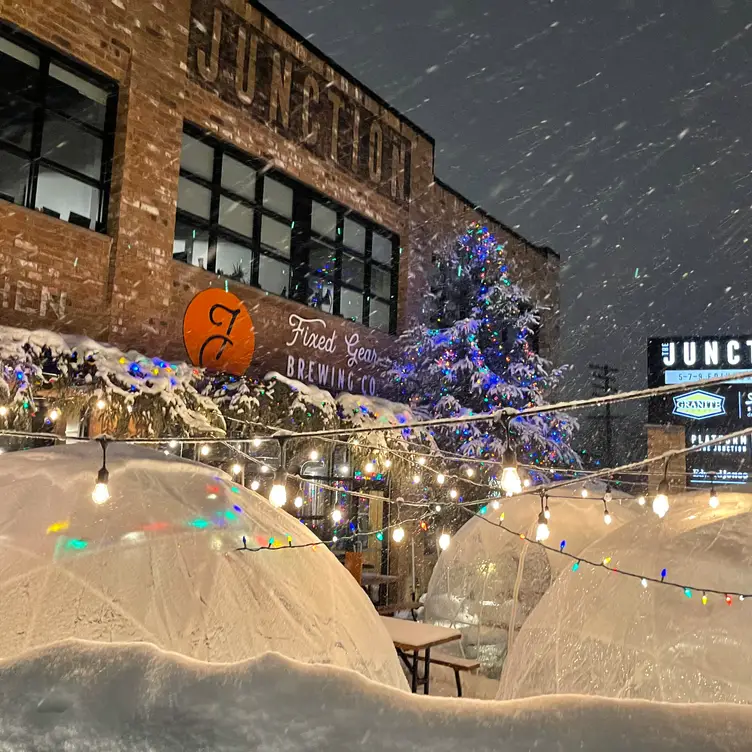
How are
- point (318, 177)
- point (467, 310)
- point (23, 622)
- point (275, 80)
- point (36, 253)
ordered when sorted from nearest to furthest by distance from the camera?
1. point (23, 622)
2. point (36, 253)
3. point (275, 80)
4. point (318, 177)
5. point (467, 310)

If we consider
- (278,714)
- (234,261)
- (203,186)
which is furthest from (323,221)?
(278,714)

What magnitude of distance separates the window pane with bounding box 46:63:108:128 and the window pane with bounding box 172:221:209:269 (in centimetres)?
186

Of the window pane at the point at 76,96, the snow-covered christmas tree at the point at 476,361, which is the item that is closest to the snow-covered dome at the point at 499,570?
the snow-covered christmas tree at the point at 476,361

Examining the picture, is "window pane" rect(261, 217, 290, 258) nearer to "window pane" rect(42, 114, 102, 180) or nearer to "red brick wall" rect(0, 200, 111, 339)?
"window pane" rect(42, 114, 102, 180)

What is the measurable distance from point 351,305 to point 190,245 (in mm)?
4028

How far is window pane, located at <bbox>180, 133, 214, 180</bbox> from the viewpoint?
36.3 feet

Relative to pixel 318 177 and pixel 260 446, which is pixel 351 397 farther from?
pixel 318 177

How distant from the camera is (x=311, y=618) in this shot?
5.28m

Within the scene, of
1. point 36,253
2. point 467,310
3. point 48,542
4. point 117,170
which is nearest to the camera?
point 48,542

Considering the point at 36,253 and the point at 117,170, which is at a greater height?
the point at 117,170

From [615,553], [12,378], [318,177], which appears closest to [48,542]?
[12,378]

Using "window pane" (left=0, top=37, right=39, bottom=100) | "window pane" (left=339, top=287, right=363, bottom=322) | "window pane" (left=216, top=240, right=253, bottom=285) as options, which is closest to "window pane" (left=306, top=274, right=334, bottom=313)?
"window pane" (left=339, top=287, right=363, bottom=322)

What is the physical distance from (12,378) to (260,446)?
194 inches

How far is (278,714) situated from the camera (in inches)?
93.0
